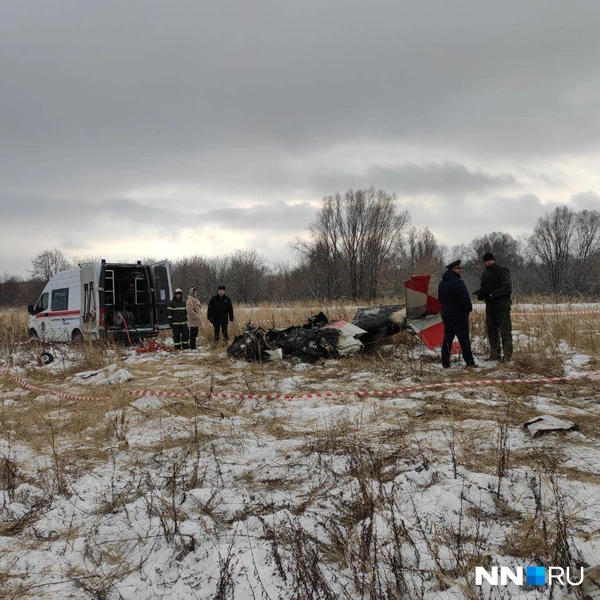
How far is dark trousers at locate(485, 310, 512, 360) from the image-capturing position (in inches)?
279

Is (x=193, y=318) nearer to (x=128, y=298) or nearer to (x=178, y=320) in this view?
(x=178, y=320)

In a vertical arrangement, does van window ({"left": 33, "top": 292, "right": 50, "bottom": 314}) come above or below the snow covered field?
above

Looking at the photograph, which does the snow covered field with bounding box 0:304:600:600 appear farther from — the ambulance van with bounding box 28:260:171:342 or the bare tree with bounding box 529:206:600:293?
the bare tree with bounding box 529:206:600:293

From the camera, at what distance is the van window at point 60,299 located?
1164 cm

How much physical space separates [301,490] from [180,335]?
833cm

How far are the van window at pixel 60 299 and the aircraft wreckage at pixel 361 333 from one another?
5.45m

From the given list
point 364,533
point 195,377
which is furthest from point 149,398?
point 364,533

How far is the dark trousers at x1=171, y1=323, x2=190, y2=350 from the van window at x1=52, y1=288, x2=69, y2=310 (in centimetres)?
308

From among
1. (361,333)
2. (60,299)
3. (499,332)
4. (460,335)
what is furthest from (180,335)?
(499,332)

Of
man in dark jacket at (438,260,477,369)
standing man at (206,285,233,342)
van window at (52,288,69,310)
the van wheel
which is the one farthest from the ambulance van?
man in dark jacket at (438,260,477,369)

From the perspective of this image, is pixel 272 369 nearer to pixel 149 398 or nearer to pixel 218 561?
pixel 149 398

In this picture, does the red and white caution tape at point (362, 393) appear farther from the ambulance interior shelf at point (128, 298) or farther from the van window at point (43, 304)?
the van window at point (43, 304)

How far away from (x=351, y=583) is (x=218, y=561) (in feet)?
2.51

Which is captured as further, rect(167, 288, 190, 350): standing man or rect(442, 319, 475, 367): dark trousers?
rect(167, 288, 190, 350): standing man
